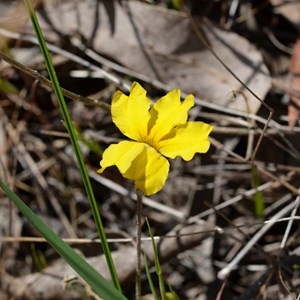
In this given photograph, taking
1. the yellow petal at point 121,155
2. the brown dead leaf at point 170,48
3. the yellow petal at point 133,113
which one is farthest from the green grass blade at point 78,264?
the brown dead leaf at point 170,48

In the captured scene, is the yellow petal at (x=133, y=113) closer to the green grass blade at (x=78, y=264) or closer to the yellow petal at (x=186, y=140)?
the yellow petal at (x=186, y=140)

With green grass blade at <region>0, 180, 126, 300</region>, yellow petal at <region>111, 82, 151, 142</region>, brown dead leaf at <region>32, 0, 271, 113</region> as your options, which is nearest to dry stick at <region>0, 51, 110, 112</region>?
yellow petal at <region>111, 82, 151, 142</region>

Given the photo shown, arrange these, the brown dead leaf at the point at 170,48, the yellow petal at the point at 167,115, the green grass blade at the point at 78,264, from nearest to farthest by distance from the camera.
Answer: the green grass blade at the point at 78,264, the yellow petal at the point at 167,115, the brown dead leaf at the point at 170,48

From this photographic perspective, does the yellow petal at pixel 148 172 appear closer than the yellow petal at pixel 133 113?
Yes

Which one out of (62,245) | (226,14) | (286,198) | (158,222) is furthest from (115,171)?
(62,245)

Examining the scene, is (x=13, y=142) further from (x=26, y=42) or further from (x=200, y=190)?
(x=200, y=190)

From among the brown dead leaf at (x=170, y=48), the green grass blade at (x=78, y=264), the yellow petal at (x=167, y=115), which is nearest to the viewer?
the green grass blade at (x=78, y=264)

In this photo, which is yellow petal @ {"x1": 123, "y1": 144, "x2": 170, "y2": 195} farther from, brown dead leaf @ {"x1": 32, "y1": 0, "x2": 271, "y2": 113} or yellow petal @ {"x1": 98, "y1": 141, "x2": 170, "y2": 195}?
brown dead leaf @ {"x1": 32, "y1": 0, "x2": 271, "y2": 113}

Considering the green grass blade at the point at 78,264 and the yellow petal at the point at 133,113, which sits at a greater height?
the yellow petal at the point at 133,113
